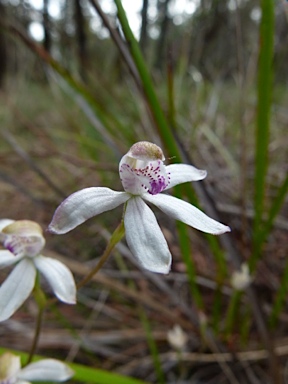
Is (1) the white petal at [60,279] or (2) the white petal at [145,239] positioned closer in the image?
(2) the white petal at [145,239]

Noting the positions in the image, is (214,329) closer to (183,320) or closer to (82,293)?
(183,320)

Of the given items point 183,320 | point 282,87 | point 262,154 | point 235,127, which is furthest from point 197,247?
point 282,87

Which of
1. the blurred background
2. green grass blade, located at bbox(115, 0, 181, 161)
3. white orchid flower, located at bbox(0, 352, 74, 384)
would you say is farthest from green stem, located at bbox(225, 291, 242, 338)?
white orchid flower, located at bbox(0, 352, 74, 384)

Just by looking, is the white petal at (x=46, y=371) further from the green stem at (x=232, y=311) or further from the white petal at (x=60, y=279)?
the green stem at (x=232, y=311)

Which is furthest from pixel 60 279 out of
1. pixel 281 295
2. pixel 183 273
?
pixel 183 273

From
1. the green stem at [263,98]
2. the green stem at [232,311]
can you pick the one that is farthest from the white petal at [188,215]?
the green stem at [232,311]

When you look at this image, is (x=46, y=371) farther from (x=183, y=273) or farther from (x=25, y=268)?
(x=183, y=273)
